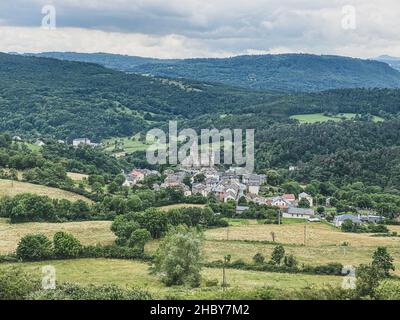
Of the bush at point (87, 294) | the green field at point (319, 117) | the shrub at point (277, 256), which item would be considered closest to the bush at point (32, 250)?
the bush at point (87, 294)

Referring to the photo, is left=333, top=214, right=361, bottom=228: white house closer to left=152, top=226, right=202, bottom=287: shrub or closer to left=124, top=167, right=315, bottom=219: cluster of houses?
left=124, top=167, right=315, bottom=219: cluster of houses

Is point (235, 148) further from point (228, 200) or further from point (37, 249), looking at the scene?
point (37, 249)

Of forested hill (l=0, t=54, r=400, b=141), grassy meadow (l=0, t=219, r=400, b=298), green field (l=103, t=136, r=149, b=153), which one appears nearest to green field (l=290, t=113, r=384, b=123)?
forested hill (l=0, t=54, r=400, b=141)

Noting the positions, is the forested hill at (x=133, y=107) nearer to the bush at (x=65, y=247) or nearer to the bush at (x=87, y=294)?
the bush at (x=65, y=247)

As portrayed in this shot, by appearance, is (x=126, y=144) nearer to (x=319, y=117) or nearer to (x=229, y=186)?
(x=319, y=117)
